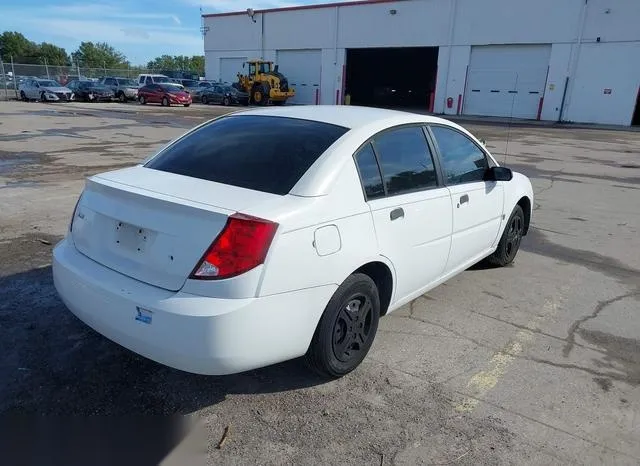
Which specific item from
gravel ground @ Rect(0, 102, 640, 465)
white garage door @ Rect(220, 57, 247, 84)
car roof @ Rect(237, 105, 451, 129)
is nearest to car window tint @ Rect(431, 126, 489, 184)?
car roof @ Rect(237, 105, 451, 129)

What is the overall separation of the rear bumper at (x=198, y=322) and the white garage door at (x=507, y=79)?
33.4 metres

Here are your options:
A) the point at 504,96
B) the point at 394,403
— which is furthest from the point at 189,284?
the point at 504,96

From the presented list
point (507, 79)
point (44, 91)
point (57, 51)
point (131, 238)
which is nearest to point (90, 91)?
point (44, 91)

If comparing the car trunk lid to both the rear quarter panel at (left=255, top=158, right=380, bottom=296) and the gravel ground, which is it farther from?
the gravel ground

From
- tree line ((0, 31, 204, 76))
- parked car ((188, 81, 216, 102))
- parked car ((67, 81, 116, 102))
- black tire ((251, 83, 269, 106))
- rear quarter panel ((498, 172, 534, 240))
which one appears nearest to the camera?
rear quarter panel ((498, 172, 534, 240))

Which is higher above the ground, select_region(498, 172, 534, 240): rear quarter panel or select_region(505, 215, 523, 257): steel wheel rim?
select_region(498, 172, 534, 240): rear quarter panel

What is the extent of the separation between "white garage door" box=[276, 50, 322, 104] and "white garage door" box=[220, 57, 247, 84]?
486 centimetres

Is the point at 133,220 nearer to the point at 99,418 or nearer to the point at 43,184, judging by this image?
the point at 99,418

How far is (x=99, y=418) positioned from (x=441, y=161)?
2.95 meters

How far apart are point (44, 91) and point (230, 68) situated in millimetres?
20357

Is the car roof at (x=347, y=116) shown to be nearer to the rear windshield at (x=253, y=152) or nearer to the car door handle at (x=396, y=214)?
the rear windshield at (x=253, y=152)

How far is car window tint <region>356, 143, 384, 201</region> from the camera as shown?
327cm

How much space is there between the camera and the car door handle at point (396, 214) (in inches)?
132

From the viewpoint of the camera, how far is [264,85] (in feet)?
123
